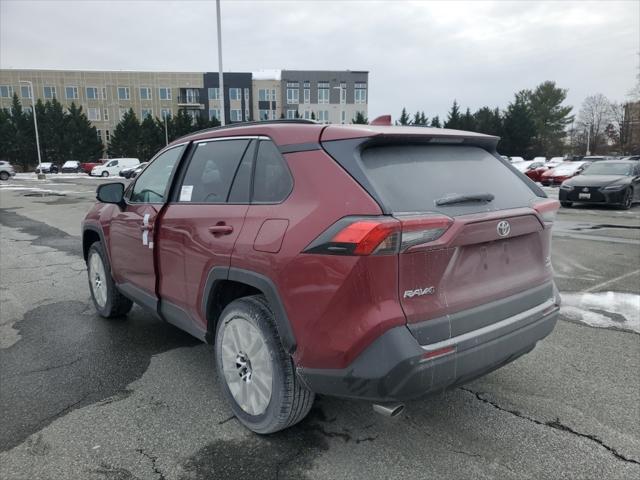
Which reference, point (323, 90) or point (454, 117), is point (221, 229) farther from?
point (323, 90)

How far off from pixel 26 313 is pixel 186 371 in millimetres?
2648

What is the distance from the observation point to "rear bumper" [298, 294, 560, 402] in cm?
220

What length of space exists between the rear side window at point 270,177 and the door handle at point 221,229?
232mm

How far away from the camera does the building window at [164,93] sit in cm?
7712

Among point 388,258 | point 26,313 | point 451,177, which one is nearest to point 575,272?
point 451,177

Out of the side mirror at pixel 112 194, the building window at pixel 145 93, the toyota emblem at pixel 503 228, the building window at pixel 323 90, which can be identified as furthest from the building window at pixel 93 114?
the toyota emblem at pixel 503 228

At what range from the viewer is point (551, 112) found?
8006cm

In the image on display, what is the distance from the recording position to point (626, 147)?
6319 cm

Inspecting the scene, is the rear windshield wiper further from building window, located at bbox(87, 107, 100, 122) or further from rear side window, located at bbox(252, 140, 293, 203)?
building window, located at bbox(87, 107, 100, 122)

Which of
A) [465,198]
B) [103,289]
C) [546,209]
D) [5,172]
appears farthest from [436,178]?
[5,172]

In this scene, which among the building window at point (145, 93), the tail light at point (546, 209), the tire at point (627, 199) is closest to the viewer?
the tail light at point (546, 209)

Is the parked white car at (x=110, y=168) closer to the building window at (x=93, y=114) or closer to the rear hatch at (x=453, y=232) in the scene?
the building window at (x=93, y=114)

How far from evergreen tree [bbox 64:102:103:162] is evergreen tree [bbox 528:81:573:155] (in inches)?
2585

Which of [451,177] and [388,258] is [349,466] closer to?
[388,258]
